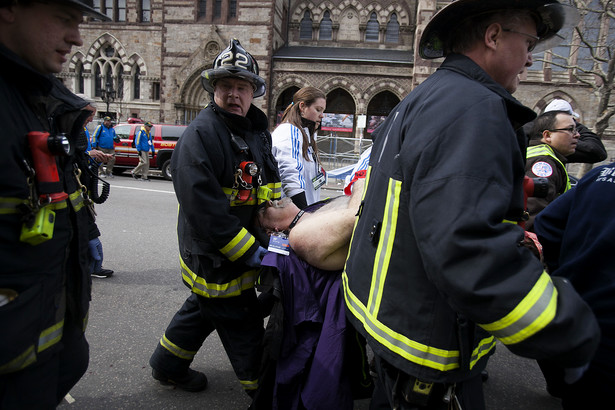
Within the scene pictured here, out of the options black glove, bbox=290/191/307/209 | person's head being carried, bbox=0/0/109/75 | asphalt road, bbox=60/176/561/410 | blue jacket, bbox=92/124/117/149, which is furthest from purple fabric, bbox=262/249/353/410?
blue jacket, bbox=92/124/117/149

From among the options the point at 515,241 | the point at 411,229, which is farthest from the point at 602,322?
the point at 411,229

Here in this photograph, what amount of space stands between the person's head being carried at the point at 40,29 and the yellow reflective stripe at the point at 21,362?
991 millimetres

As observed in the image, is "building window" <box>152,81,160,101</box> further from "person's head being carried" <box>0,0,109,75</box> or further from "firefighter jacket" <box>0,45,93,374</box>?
"person's head being carried" <box>0,0,109,75</box>

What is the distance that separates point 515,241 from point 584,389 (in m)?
0.92

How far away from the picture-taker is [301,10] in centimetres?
2708

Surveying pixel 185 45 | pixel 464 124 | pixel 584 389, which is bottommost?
pixel 584 389

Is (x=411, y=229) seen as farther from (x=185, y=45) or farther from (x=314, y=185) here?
(x=185, y=45)

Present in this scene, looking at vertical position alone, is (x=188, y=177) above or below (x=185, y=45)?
below

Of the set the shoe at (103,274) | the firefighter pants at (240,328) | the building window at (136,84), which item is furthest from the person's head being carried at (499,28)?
the building window at (136,84)

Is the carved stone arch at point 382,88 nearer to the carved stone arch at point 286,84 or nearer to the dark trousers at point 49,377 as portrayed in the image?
the carved stone arch at point 286,84

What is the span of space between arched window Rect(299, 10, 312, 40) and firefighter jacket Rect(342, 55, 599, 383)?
28.1 m

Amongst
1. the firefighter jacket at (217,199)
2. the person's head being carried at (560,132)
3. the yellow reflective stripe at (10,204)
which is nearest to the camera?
the yellow reflective stripe at (10,204)

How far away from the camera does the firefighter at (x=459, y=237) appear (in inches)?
43.9

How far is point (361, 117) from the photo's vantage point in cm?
2406
